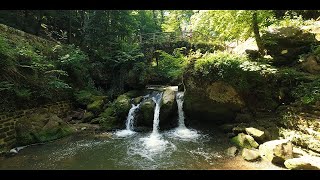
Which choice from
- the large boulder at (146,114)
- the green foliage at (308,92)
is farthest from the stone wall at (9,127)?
the green foliage at (308,92)

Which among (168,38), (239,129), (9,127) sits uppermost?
(168,38)

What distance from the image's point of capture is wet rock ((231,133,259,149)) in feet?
28.8

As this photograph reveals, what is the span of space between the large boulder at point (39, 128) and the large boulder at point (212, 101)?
6.39 metres

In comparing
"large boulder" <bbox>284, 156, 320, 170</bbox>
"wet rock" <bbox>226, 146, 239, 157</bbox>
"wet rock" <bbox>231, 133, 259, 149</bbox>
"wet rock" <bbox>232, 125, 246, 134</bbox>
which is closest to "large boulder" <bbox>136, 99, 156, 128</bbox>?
"wet rock" <bbox>232, 125, 246, 134</bbox>

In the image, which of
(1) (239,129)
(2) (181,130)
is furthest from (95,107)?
(1) (239,129)

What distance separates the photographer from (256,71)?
1058cm

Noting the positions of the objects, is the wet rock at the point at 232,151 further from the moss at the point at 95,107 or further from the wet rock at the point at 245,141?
the moss at the point at 95,107

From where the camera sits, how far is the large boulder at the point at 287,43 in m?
10.9

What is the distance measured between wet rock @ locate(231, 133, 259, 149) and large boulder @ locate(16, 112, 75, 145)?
8.00 m

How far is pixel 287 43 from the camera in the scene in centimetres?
1114

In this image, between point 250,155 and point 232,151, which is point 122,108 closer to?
point 232,151

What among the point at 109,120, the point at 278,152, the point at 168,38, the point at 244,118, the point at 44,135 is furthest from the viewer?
the point at 168,38

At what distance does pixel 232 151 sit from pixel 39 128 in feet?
28.0

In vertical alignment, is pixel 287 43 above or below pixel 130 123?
above
